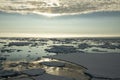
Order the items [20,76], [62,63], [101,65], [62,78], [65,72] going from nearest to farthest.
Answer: [62,78], [20,76], [65,72], [101,65], [62,63]

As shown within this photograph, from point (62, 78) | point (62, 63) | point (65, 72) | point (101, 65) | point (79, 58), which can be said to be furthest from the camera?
point (79, 58)

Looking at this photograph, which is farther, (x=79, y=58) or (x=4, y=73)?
(x=79, y=58)

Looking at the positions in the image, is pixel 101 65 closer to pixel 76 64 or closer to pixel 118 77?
pixel 76 64

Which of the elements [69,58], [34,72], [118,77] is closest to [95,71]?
[118,77]

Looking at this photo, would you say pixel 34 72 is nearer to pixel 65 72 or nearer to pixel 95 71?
pixel 65 72

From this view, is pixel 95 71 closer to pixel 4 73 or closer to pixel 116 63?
pixel 116 63

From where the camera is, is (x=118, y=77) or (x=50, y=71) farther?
(x=50, y=71)

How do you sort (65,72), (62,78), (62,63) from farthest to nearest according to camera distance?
(62,63) < (65,72) < (62,78)

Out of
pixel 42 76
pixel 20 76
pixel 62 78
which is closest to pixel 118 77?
pixel 62 78

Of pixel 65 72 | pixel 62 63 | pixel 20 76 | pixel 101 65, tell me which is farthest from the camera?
pixel 62 63
